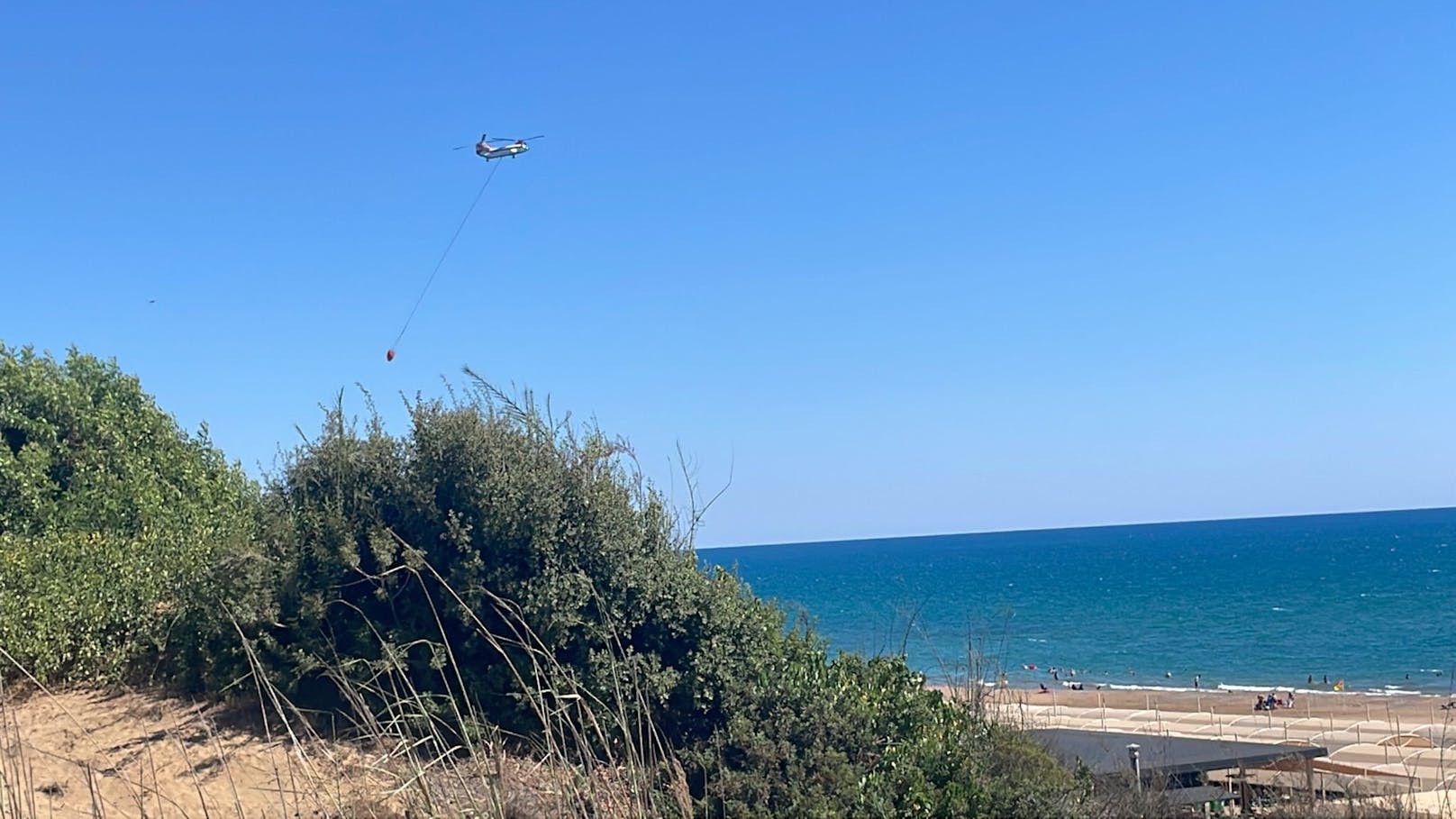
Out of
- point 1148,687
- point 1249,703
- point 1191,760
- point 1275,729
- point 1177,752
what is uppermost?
point 1191,760

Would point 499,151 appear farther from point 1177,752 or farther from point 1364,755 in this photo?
point 1364,755

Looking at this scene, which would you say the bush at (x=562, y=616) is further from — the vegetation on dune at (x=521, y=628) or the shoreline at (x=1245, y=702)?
the shoreline at (x=1245, y=702)

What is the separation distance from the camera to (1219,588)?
328 ft

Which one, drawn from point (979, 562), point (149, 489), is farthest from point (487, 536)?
point (979, 562)

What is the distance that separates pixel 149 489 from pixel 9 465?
5.91ft

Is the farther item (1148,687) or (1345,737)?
(1148,687)

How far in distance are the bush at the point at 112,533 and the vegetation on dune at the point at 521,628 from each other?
0.04 m

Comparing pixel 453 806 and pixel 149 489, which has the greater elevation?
pixel 149 489

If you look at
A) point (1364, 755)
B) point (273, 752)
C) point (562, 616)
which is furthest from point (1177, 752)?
point (273, 752)

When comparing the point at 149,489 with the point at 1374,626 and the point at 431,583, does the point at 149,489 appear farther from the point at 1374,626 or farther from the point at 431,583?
the point at 1374,626

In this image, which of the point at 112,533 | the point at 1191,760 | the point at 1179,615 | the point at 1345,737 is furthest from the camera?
the point at 1179,615

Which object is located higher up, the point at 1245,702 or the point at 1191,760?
the point at 1191,760

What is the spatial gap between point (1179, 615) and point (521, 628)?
255 feet

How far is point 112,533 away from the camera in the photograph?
1544 centimetres
